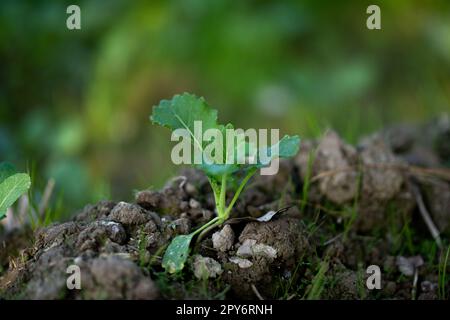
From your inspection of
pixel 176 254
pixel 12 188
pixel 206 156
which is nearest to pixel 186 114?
pixel 206 156

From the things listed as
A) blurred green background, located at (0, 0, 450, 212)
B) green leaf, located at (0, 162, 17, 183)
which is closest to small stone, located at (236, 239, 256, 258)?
green leaf, located at (0, 162, 17, 183)

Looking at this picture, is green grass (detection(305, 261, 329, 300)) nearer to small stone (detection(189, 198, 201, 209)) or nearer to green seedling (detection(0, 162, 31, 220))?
small stone (detection(189, 198, 201, 209))

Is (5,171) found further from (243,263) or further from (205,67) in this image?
(205,67)

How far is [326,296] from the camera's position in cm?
168

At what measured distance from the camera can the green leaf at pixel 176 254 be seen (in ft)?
5.07

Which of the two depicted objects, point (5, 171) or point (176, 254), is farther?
point (5, 171)

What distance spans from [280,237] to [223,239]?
0.16 m

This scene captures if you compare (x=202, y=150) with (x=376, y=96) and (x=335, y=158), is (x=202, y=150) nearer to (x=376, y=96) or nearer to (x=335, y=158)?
(x=335, y=158)

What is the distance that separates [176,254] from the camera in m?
1.57

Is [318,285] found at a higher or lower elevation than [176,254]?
lower

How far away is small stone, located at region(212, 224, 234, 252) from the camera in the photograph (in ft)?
5.48

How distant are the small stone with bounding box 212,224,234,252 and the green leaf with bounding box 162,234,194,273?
0.29ft

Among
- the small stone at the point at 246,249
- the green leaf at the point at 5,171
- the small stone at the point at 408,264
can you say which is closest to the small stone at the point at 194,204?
the small stone at the point at 246,249
